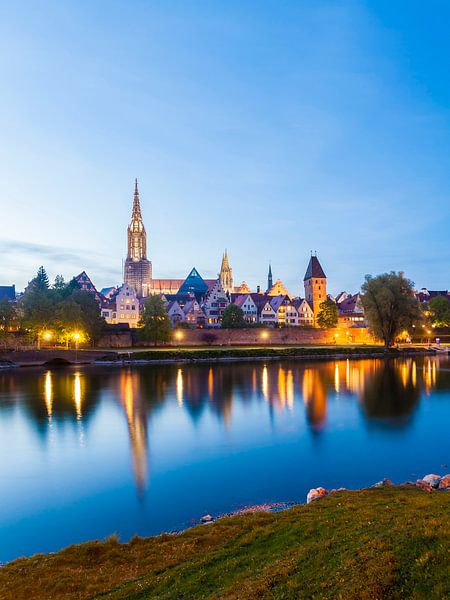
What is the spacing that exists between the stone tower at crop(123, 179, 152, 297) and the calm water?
100 metres

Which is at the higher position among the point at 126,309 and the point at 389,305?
the point at 126,309

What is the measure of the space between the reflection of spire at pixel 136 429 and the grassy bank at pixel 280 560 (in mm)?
6210

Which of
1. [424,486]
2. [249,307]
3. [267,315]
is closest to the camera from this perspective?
[424,486]

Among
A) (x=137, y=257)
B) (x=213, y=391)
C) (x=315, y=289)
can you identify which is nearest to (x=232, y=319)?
(x=315, y=289)

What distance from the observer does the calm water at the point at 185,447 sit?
12.8 meters

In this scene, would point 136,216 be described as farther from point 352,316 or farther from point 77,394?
point 77,394

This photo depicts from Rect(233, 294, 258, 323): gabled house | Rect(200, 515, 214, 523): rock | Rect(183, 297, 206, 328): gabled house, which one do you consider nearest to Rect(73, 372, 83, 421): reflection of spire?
Rect(200, 515, 214, 523): rock

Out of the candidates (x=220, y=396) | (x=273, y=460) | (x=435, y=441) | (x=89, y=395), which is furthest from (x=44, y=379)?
(x=435, y=441)

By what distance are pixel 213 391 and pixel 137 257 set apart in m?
114

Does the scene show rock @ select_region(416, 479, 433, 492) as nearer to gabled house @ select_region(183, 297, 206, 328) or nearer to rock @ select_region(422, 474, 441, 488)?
rock @ select_region(422, 474, 441, 488)

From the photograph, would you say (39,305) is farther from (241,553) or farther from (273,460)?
(241,553)

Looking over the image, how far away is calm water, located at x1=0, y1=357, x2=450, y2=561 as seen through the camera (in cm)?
1282

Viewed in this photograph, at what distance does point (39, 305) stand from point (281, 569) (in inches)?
2235

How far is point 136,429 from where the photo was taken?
912 inches
